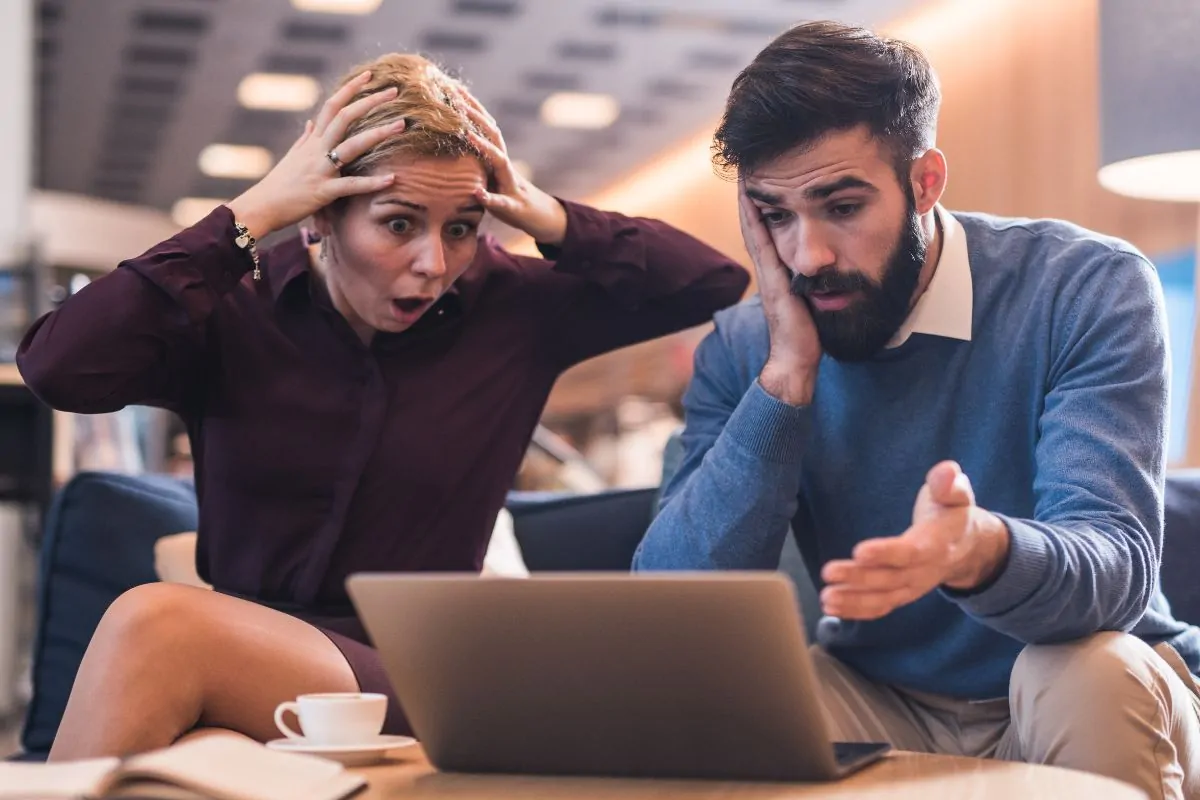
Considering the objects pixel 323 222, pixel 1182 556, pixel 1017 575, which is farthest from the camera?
pixel 1182 556

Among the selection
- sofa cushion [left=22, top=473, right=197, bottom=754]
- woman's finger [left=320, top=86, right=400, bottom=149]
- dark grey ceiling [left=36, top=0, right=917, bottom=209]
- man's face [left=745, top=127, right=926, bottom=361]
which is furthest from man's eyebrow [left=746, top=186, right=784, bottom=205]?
dark grey ceiling [left=36, top=0, right=917, bottom=209]

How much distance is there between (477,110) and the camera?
5.62 feet

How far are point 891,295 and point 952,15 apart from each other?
16.0 feet

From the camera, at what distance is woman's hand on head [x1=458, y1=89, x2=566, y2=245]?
1.69m

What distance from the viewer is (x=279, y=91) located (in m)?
6.35

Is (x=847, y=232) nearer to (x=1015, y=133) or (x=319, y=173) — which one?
(x=319, y=173)

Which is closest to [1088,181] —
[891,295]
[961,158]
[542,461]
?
[961,158]

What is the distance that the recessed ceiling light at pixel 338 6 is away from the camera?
237 inches

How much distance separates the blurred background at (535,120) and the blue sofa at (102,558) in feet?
7.83

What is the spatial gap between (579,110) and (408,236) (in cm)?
529

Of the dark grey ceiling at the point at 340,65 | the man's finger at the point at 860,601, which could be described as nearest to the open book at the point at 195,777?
the man's finger at the point at 860,601

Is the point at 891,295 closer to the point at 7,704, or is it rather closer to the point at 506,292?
the point at 506,292

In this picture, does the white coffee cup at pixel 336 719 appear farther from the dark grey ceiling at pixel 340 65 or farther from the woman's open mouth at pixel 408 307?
the dark grey ceiling at pixel 340 65

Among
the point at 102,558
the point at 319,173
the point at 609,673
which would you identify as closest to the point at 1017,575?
the point at 609,673
